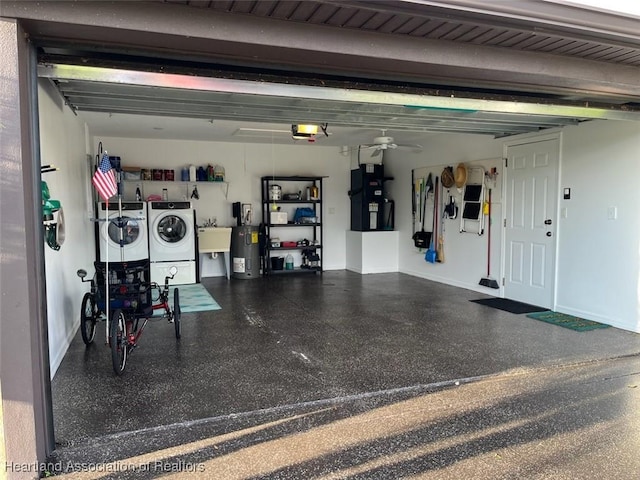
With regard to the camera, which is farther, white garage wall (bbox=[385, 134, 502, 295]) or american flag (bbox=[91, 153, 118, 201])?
white garage wall (bbox=[385, 134, 502, 295])

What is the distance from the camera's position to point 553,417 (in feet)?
9.43

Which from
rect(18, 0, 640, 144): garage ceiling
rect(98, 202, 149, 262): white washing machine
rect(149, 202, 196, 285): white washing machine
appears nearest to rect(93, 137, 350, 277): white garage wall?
rect(98, 202, 149, 262): white washing machine

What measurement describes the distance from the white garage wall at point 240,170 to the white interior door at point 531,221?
3898 mm

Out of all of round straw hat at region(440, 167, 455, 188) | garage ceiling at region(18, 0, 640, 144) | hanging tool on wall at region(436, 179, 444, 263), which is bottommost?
hanging tool on wall at region(436, 179, 444, 263)

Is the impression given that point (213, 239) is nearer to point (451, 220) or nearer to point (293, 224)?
point (293, 224)

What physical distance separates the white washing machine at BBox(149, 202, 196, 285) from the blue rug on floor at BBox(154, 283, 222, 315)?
0.39m

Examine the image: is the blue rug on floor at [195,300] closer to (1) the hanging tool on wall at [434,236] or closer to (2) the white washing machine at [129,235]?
(2) the white washing machine at [129,235]

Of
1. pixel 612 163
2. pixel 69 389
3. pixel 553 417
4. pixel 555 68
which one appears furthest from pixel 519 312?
pixel 69 389

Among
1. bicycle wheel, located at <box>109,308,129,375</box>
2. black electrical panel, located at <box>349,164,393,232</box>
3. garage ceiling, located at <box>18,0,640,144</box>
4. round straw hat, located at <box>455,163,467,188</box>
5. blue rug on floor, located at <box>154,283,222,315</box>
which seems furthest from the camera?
black electrical panel, located at <box>349,164,393,232</box>

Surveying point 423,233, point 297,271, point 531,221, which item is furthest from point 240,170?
point 531,221

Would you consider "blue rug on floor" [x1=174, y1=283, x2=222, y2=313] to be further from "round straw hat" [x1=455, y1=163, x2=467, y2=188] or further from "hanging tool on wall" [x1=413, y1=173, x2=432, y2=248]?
"round straw hat" [x1=455, y1=163, x2=467, y2=188]

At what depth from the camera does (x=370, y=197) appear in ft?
29.4

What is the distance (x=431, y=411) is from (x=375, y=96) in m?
2.21

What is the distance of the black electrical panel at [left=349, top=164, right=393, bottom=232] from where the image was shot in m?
8.94
